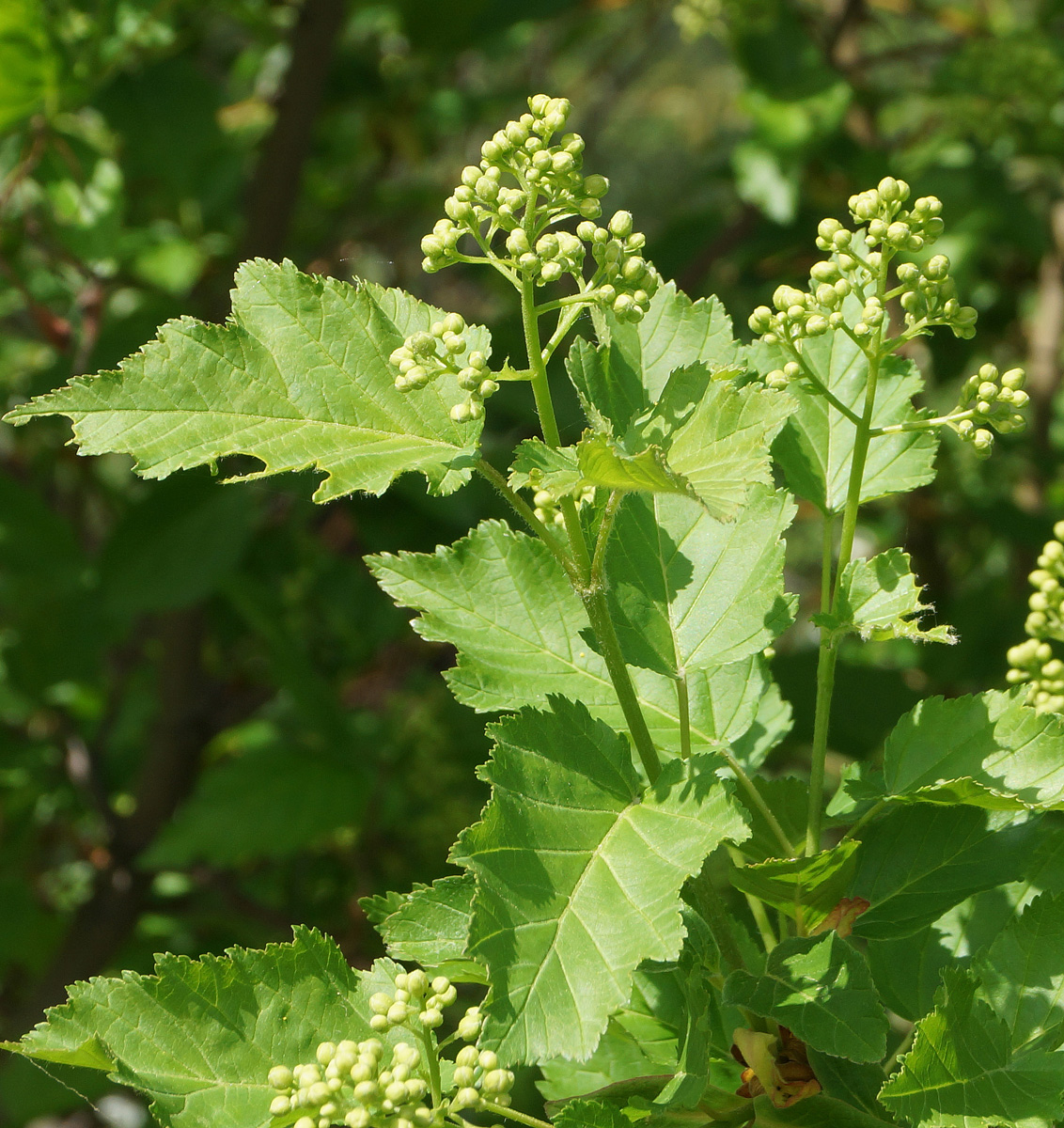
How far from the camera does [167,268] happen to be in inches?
98.4

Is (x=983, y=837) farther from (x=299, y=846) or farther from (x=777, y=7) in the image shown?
(x=777, y=7)

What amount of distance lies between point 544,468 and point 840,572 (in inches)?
10.0

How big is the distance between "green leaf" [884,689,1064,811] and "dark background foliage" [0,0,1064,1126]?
43.7 inches

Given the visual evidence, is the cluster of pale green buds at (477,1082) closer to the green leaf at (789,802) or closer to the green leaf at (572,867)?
the green leaf at (572,867)

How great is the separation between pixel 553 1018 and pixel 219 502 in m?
1.80

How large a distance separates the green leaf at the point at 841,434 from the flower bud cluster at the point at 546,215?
0.19 m

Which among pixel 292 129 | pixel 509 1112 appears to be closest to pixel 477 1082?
pixel 509 1112

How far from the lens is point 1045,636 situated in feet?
3.46

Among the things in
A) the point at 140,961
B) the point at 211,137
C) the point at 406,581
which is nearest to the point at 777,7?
the point at 211,137

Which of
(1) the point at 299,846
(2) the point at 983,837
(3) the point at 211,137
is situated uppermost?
(3) the point at 211,137

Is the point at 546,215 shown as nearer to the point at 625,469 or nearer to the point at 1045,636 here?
the point at 625,469

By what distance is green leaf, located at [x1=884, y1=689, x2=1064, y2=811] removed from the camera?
0.75 meters

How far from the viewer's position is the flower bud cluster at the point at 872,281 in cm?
78

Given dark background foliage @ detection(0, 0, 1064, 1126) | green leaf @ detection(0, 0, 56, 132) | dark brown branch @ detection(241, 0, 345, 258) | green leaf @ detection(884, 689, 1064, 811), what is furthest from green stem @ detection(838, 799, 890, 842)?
dark brown branch @ detection(241, 0, 345, 258)
